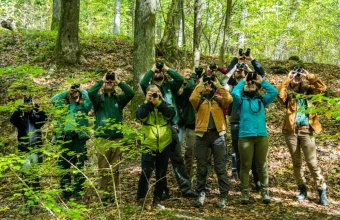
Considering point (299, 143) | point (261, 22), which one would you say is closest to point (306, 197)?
point (299, 143)

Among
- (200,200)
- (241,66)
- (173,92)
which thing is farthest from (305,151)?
(173,92)

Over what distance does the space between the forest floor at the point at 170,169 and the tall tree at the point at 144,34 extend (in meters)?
1.08

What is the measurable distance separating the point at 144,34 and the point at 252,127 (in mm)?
3663

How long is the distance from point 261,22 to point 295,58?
175 inches

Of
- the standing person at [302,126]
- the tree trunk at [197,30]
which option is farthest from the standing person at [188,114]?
the tree trunk at [197,30]

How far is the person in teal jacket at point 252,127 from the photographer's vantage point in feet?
19.2

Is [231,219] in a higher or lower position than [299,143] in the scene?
lower

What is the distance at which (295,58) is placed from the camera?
14.3 metres

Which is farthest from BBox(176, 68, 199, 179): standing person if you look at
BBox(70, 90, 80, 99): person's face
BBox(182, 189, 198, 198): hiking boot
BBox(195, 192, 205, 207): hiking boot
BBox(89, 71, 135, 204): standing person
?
BBox(70, 90, 80, 99): person's face

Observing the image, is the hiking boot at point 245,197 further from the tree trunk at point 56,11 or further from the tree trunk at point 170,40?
the tree trunk at point 56,11

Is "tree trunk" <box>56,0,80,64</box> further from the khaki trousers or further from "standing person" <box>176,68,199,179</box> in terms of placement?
the khaki trousers

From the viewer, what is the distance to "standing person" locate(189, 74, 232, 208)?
19.0 ft

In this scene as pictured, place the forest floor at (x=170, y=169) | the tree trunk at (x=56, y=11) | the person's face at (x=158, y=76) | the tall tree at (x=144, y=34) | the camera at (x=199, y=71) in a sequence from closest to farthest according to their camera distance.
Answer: the forest floor at (x=170, y=169)
the person's face at (x=158, y=76)
the camera at (x=199, y=71)
the tall tree at (x=144, y=34)
the tree trunk at (x=56, y=11)

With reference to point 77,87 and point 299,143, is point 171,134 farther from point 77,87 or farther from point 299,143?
point 299,143
